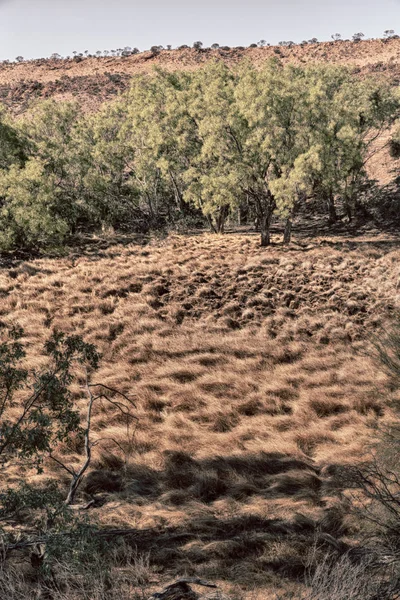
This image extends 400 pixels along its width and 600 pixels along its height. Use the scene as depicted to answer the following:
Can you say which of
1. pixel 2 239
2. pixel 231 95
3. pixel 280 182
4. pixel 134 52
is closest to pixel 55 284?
pixel 2 239

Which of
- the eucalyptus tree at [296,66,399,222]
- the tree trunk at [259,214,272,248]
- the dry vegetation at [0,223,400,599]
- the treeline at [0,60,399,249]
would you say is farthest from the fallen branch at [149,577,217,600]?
the tree trunk at [259,214,272,248]

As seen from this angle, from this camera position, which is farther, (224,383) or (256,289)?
(256,289)

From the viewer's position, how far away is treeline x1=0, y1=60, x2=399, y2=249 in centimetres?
2131

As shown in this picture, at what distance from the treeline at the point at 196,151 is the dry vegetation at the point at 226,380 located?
3.28 meters

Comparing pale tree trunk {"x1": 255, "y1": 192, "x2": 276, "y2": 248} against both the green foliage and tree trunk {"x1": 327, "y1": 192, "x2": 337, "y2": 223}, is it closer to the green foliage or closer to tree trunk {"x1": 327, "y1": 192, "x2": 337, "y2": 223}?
tree trunk {"x1": 327, "y1": 192, "x2": 337, "y2": 223}

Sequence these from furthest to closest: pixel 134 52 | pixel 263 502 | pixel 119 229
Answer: pixel 134 52, pixel 119 229, pixel 263 502

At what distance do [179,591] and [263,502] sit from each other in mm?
3195

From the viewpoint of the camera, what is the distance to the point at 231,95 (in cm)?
2292

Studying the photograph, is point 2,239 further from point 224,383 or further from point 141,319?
point 224,383

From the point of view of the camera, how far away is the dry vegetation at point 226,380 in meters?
6.77

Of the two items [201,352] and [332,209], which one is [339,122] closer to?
[332,209]

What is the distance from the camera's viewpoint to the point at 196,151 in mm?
25219

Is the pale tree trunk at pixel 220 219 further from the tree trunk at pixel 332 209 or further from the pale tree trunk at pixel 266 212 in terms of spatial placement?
the tree trunk at pixel 332 209

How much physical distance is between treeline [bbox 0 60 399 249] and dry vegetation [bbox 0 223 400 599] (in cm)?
328
